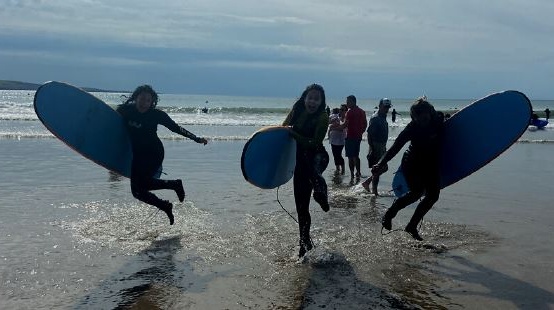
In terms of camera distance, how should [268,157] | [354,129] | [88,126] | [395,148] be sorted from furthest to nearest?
1. [354,129]
2. [88,126]
3. [268,157]
4. [395,148]

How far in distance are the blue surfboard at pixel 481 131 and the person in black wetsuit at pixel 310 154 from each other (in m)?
1.93

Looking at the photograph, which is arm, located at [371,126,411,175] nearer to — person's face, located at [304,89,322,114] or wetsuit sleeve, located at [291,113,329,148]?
wetsuit sleeve, located at [291,113,329,148]

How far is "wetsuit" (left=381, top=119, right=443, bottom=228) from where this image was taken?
248 inches

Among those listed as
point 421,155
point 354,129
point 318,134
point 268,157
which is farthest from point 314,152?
point 354,129

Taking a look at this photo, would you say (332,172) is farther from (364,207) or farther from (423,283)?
Result: (423,283)

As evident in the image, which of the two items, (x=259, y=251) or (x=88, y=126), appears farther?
(x=88, y=126)

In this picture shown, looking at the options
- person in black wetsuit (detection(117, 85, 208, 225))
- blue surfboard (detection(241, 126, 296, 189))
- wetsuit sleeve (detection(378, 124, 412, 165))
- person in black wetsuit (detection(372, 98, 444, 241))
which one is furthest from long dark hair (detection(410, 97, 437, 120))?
person in black wetsuit (detection(117, 85, 208, 225))

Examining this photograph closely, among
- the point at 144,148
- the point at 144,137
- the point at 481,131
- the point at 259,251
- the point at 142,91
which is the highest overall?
the point at 142,91

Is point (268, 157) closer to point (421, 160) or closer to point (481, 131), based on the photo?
point (421, 160)

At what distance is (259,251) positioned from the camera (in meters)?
6.19

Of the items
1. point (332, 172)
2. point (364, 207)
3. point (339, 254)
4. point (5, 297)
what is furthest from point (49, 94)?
point (332, 172)

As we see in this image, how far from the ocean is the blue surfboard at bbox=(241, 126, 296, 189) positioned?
61 cm

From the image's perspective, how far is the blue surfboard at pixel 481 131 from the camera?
6949 mm

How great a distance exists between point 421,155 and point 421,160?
59 mm
